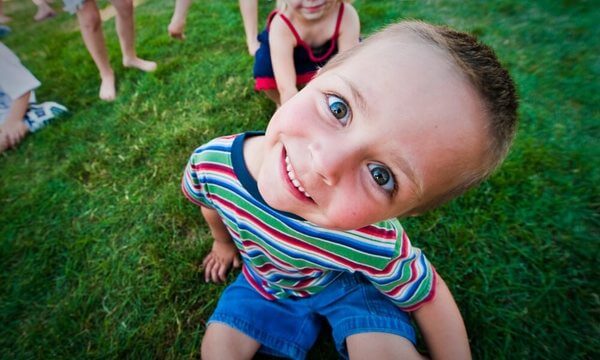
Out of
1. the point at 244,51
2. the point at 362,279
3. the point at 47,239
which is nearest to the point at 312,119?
the point at 362,279

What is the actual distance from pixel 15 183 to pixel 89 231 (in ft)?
2.71

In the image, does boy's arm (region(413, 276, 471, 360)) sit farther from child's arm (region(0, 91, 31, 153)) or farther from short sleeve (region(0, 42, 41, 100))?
short sleeve (region(0, 42, 41, 100))

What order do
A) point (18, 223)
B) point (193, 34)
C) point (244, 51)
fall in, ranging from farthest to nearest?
point (193, 34) → point (244, 51) → point (18, 223)

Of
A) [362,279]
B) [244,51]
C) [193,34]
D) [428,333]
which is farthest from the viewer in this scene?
[193,34]

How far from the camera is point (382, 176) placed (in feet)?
2.95

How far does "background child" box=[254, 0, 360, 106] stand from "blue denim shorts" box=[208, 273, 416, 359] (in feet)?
4.53

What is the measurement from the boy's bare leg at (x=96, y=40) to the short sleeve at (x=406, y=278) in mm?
Answer: 2831

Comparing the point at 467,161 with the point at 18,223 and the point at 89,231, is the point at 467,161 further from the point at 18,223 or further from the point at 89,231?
the point at 18,223

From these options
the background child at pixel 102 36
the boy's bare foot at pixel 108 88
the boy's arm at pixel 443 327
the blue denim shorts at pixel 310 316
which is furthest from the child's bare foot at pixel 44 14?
the boy's arm at pixel 443 327

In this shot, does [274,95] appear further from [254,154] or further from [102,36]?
[102,36]

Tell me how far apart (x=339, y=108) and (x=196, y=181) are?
741mm

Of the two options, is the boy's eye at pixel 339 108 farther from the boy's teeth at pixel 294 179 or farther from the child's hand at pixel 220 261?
the child's hand at pixel 220 261

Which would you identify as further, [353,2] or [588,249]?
[353,2]

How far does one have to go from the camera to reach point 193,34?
11.9 ft
